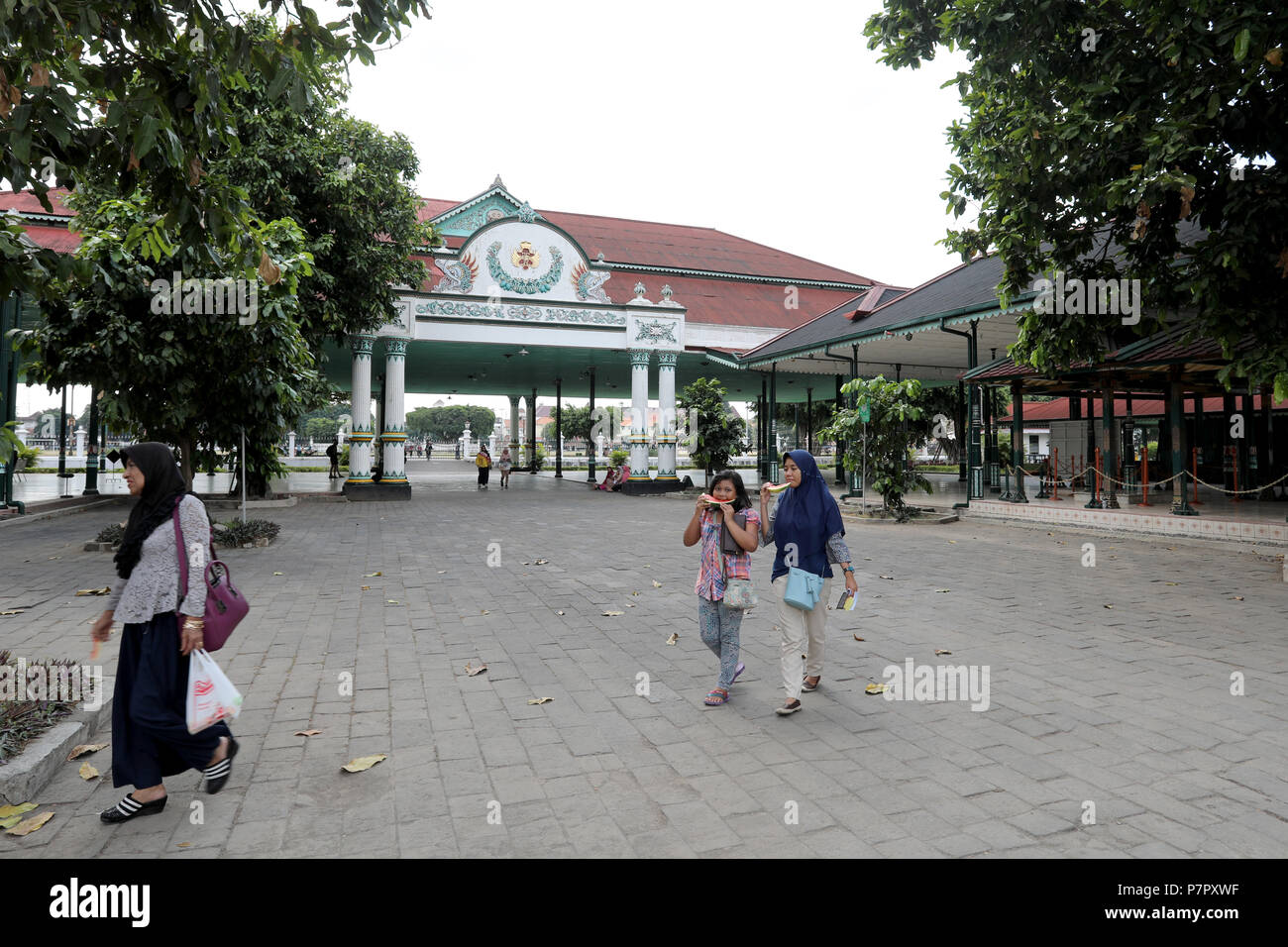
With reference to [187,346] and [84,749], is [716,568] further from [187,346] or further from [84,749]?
[187,346]

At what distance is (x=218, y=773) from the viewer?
3389mm

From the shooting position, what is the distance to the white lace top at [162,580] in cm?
325

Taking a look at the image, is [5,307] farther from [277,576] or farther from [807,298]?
[807,298]

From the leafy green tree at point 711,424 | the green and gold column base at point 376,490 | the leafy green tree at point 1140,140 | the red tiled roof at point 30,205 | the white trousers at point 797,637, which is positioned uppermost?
the red tiled roof at point 30,205

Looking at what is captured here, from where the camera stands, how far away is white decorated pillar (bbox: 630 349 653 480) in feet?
74.9

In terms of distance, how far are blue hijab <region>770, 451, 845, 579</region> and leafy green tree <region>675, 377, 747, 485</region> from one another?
55.1 ft

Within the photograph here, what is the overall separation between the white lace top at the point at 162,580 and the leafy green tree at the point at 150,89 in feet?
4.06

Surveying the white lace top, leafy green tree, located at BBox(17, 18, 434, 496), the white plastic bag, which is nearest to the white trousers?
the white plastic bag

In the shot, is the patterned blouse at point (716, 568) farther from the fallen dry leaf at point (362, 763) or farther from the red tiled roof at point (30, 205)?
the red tiled roof at point (30, 205)

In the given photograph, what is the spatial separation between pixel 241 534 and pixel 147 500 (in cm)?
850

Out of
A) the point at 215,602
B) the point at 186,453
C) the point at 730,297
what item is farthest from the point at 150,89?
the point at 730,297

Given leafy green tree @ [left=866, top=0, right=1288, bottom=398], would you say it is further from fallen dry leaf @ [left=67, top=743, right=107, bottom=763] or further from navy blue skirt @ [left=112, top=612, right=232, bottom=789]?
fallen dry leaf @ [left=67, top=743, right=107, bottom=763]

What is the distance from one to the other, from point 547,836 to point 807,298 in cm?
2757

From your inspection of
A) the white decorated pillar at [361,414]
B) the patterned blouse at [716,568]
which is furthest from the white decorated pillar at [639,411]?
the patterned blouse at [716,568]
